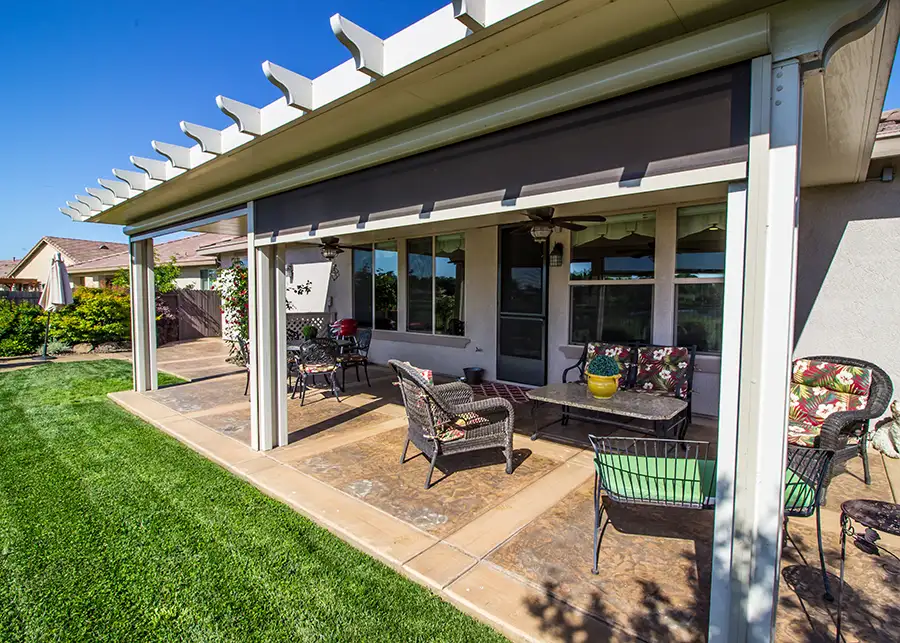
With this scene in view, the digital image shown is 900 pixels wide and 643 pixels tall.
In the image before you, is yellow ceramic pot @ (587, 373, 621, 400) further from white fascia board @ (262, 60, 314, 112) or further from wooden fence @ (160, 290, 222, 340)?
wooden fence @ (160, 290, 222, 340)

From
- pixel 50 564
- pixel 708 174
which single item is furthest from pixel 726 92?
pixel 50 564

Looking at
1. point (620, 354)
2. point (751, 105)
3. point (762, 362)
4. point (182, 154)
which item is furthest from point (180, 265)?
point (762, 362)

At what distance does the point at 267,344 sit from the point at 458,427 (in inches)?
89.6

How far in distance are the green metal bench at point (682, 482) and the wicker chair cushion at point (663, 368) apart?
7.78ft

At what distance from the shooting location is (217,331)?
16.3m

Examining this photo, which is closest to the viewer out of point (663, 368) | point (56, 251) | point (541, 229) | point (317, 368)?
point (541, 229)

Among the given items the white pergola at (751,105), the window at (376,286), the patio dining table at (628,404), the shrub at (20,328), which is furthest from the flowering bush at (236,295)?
the white pergola at (751,105)

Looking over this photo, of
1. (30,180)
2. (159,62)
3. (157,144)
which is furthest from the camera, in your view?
(30,180)

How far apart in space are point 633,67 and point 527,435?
3938 millimetres

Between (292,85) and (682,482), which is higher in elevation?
(292,85)

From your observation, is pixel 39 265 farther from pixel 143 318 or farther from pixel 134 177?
pixel 134 177

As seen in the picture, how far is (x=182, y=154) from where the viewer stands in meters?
4.47

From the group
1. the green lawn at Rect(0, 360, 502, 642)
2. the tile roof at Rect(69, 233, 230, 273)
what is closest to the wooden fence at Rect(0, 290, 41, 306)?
the tile roof at Rect(69, 233, 230, 273)

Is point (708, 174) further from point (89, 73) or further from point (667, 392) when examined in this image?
point (89, 73)
